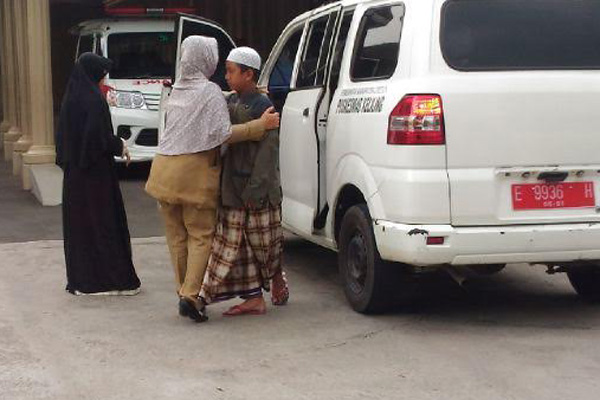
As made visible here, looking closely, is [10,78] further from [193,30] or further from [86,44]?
[193,30]

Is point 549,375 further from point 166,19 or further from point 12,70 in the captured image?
point 12,70

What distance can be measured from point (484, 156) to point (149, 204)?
5.89 metres

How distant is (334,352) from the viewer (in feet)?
16.1

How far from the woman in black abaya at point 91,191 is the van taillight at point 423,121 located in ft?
6.89

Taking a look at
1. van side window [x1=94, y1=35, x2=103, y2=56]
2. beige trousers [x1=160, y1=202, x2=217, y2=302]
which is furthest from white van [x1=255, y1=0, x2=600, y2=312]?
van side window [x1=94, y1=35, x2=103, y2=56]

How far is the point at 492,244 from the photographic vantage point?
4883mm

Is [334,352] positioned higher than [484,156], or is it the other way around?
[484,156]

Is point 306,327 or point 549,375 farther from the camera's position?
point 306,327

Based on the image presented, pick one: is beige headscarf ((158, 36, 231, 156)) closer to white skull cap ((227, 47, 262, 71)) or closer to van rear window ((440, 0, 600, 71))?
white skull cap ((227, 47, 262, 71))

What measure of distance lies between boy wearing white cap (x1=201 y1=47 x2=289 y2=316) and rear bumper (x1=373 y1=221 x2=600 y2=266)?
2.85ft

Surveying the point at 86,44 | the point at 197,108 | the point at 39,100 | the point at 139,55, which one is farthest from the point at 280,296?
the point at 86,44

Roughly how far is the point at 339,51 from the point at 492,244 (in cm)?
172

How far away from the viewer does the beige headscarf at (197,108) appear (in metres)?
5.24

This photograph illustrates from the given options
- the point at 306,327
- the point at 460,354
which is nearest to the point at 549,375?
the point at 460,354
